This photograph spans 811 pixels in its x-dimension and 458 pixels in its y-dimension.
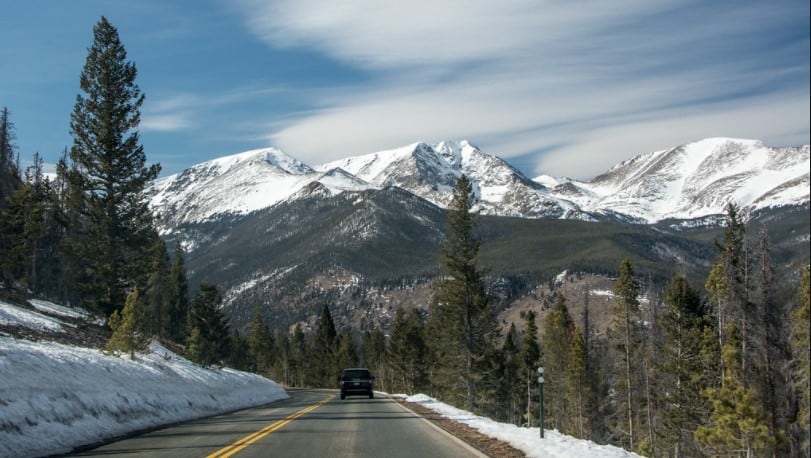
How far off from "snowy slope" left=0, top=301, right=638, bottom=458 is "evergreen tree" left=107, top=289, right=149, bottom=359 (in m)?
0.67

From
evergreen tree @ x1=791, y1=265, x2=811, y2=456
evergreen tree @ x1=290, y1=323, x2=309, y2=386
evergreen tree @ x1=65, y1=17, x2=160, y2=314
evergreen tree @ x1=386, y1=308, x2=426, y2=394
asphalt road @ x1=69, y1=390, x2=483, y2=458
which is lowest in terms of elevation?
evergreen tree @ x1=290, y1=323, x2=309, y2=386

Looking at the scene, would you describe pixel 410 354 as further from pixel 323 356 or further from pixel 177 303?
pixel 323 356

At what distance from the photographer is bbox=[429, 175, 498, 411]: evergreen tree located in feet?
161

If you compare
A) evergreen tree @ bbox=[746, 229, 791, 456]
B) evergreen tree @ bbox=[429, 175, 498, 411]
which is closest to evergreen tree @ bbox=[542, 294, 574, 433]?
evergreen tree @ bbox=[429, 175, 498, 411]

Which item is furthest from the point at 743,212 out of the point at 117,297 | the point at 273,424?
the point at 117,297

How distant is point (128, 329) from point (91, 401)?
364 inches

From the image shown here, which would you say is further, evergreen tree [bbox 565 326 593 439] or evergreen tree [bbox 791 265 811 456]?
evergreen tree [bbox 565 326 593 439]

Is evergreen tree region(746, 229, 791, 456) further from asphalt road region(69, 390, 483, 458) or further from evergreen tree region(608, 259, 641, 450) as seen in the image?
evergreen tree region(608, 259, 641, 450)

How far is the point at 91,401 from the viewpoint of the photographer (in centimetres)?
1909

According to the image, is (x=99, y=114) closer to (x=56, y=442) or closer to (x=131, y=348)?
(x=131, y=348)

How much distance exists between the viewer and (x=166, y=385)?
27234mm

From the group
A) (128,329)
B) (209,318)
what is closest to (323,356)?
(209,318)

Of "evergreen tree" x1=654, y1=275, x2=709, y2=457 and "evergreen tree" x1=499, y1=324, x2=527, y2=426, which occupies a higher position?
"evergreen tree" x1=654, y1=275, x2=709, y2=457

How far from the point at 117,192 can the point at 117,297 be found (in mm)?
5843
